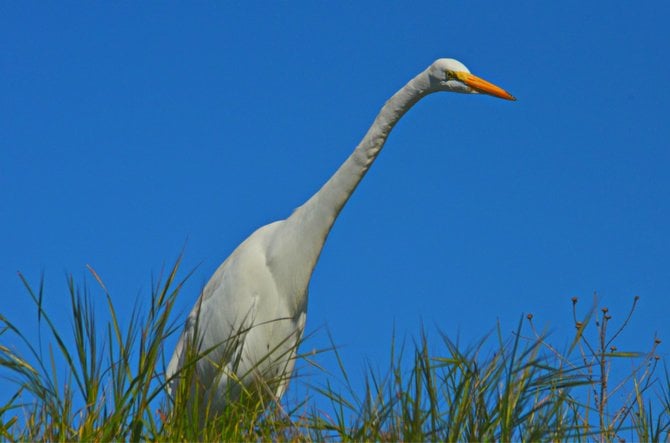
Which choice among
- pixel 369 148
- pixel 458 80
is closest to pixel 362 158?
pixel 369 148

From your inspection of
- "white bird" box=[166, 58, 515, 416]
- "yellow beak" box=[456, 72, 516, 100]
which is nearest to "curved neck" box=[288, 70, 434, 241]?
"white bird" box=[166, 58, 515, 416]

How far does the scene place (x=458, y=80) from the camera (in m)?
5.12

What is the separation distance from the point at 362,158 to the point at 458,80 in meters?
0.67

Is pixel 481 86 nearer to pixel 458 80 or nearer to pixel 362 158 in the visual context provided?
pixel 458 80

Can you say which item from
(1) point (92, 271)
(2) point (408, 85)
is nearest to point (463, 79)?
(2) point (408, 85)

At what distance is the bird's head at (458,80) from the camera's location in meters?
5.10

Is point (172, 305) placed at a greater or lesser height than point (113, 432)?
greater

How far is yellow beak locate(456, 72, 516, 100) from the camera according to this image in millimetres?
5117

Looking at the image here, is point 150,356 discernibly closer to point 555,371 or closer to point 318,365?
point 318,365

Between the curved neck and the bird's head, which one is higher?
the bird's head

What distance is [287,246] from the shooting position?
5.33 metres

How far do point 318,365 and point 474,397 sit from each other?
718 millimetres

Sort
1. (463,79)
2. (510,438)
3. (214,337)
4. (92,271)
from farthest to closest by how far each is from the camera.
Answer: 1. (214,337)
2. (463,79)
3. (92,271)
4. (510,438)

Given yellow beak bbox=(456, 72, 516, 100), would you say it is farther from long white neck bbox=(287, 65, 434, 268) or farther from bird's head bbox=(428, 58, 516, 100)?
long white neck bbox=(287, 65, 434, 268)
